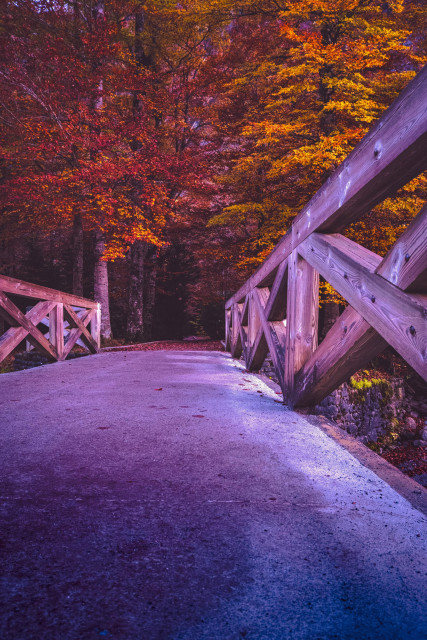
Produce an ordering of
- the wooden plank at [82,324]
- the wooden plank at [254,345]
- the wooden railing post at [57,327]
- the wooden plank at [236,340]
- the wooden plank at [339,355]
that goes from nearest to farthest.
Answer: the wooden plank at [339,355]
the wooden plank at [254,345]
the wooden railing post at [57,327]
the wooden plank at [82,324]
the wooden plank at [236,340]

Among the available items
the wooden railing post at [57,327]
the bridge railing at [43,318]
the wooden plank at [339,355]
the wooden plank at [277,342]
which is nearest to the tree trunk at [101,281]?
the bridge railing at [43,318]

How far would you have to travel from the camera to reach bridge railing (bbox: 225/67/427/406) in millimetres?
1579

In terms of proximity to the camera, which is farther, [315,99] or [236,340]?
[315,99]

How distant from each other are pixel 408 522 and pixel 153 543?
35.3 inches

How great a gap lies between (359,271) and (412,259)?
0.48 metres

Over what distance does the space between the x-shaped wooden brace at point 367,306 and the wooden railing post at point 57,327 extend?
4705 millimetres

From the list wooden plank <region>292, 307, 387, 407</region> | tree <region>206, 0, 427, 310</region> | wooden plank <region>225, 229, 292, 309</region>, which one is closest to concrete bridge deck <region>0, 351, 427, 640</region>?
wooden plank <region>292, 307, 387, 407</region>

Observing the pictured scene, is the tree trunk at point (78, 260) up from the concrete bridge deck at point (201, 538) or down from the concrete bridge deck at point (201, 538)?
up

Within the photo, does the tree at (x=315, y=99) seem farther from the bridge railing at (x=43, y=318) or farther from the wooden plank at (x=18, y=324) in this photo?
the wooden plank at (x=18, y=324)

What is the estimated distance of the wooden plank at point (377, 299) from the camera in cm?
157

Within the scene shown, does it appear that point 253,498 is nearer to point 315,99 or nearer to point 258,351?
point 258,351

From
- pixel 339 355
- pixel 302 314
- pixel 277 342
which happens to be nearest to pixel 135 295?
pixel 277 342

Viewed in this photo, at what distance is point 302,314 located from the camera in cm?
317

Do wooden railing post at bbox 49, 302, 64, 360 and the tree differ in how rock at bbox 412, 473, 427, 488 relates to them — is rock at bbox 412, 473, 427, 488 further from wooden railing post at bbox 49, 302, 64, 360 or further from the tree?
wooden railing post at bbox 49, 302, 64, 360
